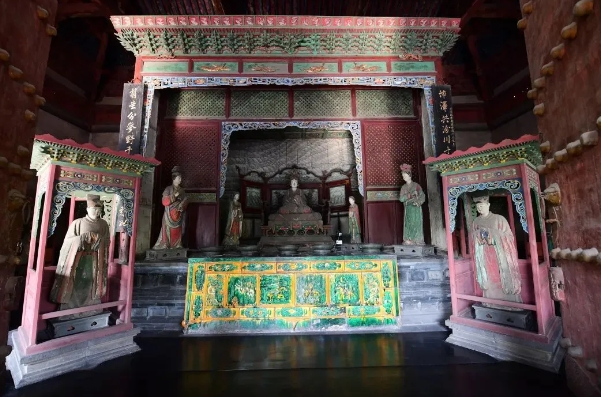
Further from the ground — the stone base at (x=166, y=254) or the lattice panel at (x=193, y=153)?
the lattice panel at (x=193, y=153)

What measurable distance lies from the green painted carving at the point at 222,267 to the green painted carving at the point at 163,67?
16.4 ft

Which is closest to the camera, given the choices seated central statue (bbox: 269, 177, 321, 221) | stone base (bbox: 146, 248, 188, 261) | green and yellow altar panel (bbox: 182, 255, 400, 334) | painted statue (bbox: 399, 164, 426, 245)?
green and yellow altar panel (bbox: 182, 255, 400, 334)

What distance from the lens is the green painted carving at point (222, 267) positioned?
4.00 meters

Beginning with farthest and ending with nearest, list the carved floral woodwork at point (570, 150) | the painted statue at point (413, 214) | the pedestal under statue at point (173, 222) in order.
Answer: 1. the painted statue at point (413, 214)
2. the pedestal under statue at point (173, 222)
3. the carved floral woodwork at point (570, 150)

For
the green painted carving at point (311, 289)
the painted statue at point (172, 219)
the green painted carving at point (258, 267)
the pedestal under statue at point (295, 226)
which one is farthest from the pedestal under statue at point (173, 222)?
the green painted carving at point (311, 289)

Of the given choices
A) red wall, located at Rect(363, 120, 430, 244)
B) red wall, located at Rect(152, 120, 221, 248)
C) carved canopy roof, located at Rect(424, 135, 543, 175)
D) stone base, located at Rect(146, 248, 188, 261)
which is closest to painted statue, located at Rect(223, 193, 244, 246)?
red wall, located at Rect(152, 120, 221, 248)

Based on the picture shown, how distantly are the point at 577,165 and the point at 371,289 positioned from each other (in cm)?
292

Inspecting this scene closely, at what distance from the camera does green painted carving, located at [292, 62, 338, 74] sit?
22.1ft

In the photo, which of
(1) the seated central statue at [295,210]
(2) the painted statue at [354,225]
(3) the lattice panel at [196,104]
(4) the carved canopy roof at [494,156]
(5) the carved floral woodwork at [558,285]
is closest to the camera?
(5) the carved floral woodwork at [558,285]

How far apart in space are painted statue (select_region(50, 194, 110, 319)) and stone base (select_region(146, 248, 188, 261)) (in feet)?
4.79

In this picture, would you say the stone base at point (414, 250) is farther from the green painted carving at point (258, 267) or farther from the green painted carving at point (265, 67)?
the green painted carving at point (265, 67)

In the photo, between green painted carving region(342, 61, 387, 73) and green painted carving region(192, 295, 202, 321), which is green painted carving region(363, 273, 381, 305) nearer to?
green painted carving region(192, 295, 202, 321)

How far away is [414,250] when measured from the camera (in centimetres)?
506

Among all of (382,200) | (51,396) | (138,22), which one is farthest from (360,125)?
(51,396)
